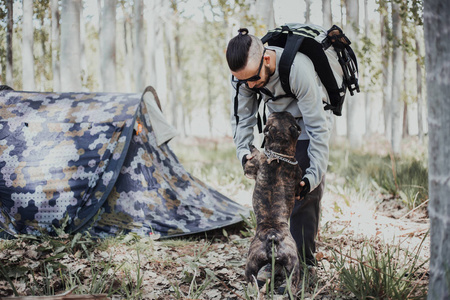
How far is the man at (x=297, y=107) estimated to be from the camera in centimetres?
244

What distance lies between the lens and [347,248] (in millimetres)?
3756

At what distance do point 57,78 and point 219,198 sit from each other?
21.2 feet

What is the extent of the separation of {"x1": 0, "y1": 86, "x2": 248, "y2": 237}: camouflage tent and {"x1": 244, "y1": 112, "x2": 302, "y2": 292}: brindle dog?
2.03 meters

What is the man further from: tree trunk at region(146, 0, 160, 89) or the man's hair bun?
tree trunk at region(146, 0, 160, 89)

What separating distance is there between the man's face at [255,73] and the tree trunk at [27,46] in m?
4.24

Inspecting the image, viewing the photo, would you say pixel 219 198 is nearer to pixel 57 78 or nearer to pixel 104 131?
pixel 104 131

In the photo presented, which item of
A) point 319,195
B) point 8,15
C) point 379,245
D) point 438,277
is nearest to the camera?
point 438,277

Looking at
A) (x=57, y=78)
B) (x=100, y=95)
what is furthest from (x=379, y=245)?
(x=57, y=78)

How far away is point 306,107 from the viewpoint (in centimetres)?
256

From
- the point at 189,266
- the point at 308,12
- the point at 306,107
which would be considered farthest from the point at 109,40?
the point at 308,12

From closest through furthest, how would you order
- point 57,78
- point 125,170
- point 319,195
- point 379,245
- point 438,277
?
point 438,277, point 319,195, point 379,245, point 125,170, point 57,78

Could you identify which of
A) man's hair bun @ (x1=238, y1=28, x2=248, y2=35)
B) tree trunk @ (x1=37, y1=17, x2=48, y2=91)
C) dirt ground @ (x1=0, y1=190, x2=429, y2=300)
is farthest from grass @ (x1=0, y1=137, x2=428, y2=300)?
tree trunk @ (x1=37, y1=17, x2=48, y2=91)

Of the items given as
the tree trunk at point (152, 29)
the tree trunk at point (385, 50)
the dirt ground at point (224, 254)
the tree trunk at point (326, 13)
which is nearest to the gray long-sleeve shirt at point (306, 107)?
the dirt ground at point (224, 254)

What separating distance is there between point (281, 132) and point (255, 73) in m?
0.41
